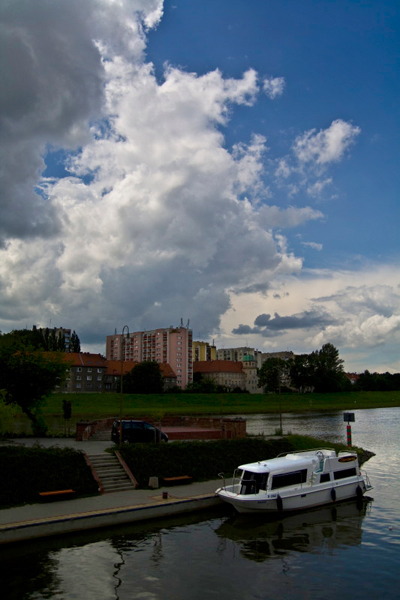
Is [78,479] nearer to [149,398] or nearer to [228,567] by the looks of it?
[228,567]

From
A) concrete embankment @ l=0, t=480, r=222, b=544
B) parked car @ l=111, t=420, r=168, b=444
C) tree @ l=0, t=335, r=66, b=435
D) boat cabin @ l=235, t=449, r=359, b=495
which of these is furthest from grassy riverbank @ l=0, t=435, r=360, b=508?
tree @ l=0, t=335, r=66, b=435

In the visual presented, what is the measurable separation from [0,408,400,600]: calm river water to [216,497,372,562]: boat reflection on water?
0.04 metres

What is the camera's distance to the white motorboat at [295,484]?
22.3 metres

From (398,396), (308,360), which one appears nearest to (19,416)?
(308,360)

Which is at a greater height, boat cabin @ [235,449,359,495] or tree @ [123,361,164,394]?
tree @ [123,361,164,394]

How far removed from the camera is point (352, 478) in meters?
26.1

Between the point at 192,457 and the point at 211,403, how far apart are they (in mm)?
83191

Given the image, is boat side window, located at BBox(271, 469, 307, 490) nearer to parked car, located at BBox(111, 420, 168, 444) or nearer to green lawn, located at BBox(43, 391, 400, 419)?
parked car, located at BBox(111, 420, 168, 444)

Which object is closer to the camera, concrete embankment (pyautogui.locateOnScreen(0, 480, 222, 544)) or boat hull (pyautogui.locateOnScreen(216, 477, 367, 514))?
concrete embankment (pyautogui.locateOnScreen(0, 480, 222, 544))

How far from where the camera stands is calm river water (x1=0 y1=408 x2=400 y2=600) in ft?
47.0

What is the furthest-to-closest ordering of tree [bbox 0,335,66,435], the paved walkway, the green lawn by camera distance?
1. the green lawn
2. tree [bbox 0,335,66,435]
3. the paved walkway

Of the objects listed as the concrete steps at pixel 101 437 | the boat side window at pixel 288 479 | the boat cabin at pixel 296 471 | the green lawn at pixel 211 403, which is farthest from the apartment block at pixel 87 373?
the boat side window at pixel 288 479

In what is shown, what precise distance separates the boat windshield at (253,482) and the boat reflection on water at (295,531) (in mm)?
1089

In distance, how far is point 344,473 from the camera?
85.6 feet
